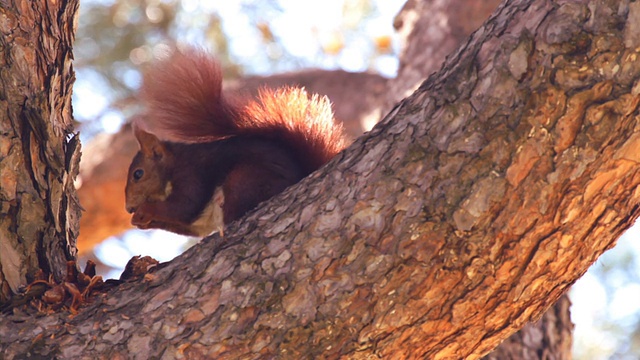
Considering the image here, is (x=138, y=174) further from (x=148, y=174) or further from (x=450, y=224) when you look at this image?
(x=450, y=224)

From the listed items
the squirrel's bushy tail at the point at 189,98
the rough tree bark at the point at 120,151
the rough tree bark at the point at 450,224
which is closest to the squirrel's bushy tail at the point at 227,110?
the squirrel's bushy tail at the point at 189,98

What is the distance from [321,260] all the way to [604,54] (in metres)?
0.62

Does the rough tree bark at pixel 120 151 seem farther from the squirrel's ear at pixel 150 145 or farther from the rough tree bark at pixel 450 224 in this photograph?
the rough tree bark at pixel 450 224

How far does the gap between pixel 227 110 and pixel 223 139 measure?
0.11m

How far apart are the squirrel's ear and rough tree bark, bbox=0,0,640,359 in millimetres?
959

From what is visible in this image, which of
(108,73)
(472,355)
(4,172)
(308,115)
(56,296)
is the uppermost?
(108,73)

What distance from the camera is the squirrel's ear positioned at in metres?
2.49

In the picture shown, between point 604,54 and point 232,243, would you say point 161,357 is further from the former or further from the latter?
point 604,54

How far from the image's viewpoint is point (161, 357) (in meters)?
1.51

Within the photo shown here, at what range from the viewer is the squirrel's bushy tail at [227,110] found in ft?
7.02

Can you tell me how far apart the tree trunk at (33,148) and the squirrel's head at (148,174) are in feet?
1.89

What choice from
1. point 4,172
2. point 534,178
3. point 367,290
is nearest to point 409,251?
point 367,290

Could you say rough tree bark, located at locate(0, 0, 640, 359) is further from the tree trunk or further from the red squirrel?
the red squirrel

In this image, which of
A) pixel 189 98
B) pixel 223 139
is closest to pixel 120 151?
pixel 223 139
